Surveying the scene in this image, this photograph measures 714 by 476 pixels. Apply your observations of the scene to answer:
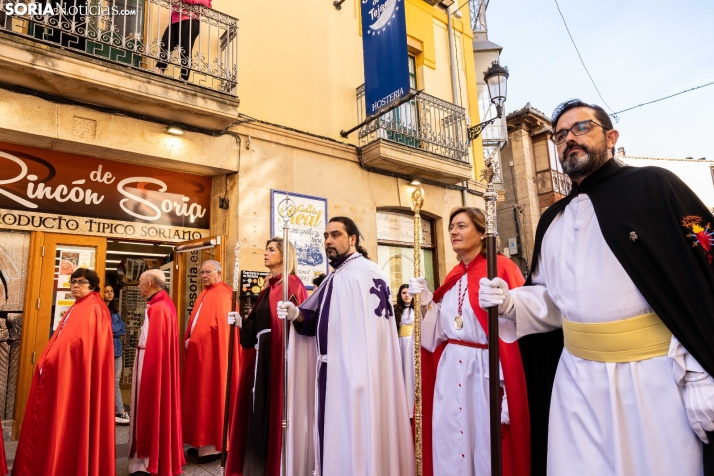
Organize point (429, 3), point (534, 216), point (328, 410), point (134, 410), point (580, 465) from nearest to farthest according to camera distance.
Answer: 1. point (580, 465)
2. point (328, 410)
3. point (134, 410)
4. point (429, 3)
5. point (534, 216)

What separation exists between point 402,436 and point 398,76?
6.45 meters

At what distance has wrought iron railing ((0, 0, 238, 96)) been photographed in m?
6.04

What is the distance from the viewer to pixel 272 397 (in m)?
4.14

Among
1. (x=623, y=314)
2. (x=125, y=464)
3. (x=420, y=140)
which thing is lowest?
(x=125, y=464)

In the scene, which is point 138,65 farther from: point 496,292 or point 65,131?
point 496,292

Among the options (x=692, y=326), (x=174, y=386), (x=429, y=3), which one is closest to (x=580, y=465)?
(x=692, y=326)

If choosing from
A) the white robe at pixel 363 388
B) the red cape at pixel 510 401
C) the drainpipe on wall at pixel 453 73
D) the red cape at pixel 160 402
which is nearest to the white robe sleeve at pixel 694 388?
the red cape at pixel 510 401

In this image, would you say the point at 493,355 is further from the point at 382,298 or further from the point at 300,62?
the point at 300,62

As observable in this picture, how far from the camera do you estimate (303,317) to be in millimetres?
3857

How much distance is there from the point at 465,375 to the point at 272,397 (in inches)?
76.4

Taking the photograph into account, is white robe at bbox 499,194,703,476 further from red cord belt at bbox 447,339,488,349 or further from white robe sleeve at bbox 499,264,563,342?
red cord belt at bbox 447,339,488,349

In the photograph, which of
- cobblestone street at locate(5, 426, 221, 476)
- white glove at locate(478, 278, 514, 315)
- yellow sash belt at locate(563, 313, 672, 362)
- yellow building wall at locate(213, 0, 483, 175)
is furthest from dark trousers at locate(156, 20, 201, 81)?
yellow sash belt at locate(563, 313, 672, 362)

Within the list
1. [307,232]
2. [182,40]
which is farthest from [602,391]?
[182,40]

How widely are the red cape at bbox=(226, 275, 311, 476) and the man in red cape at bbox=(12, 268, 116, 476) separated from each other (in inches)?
41.0
